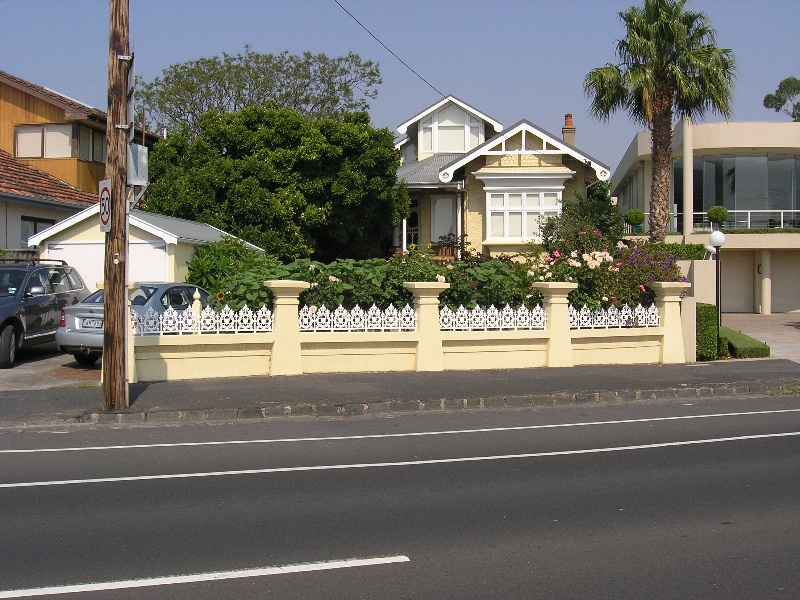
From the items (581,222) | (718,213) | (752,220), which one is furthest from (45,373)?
(752,220)

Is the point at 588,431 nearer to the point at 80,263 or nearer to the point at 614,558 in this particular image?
the point at 614,558

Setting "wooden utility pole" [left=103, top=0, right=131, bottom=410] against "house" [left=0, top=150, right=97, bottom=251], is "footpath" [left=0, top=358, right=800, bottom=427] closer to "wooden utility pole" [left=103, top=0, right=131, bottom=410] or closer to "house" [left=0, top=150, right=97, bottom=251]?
"wooden utility pole" [left=103, top=0, right=131, bottom=410]

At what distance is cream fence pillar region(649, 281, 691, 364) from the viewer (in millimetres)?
16922

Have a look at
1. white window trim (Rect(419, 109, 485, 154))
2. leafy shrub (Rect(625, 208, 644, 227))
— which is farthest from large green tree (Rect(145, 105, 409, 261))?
leafy shrub (Rect(625, 208, 644, 227))

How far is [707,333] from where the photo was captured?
17938 mm

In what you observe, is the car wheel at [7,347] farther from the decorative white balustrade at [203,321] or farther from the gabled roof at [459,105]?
the gabled roof at [459,105]

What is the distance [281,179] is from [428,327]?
460 inches

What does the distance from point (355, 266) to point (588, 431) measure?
20.1 feet

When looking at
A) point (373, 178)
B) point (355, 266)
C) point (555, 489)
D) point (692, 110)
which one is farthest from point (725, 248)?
point (555, 489)

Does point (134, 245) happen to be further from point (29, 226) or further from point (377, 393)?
point (377, 393)

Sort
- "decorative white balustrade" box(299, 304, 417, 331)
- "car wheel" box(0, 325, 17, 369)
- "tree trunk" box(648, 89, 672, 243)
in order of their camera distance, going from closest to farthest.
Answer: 1. "decorative white balustrade" box(299, 304, 417, 331)
2. "car wheel" box(0, 325, 17, 369)
3. "tree trunk" box(648, 89, 672, 243)

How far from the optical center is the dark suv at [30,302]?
51.1 feet

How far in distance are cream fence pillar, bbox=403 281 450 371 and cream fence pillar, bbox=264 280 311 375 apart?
203cm

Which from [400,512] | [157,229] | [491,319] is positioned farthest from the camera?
[157,229]
